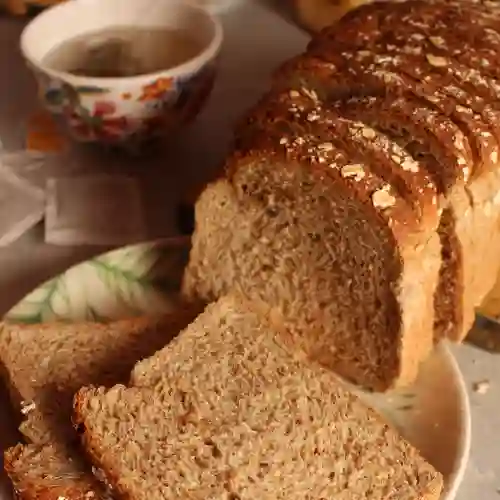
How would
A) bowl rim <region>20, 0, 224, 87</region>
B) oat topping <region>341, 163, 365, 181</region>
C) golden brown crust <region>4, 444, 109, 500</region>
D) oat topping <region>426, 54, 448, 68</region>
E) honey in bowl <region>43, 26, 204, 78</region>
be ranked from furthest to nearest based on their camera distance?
1. honey in bowl <region>43, 26, 204, 78</region>
2. bowl rim <region>20, 0, 224, 87</region>
3. oat topping <region>426, 54, 448, 68</region>
4. oat topping <region>341, 163, 365, 181</region>
5. golden brown crust <region>4, 444, 109, 500</region>

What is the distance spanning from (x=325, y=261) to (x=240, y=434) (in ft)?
0.84

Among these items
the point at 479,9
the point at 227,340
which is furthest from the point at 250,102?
the point at 227,340

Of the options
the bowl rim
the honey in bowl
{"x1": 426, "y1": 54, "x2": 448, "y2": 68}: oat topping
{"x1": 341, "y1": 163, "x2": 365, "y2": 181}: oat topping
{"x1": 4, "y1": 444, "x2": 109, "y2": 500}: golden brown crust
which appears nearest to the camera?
{"x1": 4, "y1": 444, "x2": 109, "y2": 500}: golden brown crust

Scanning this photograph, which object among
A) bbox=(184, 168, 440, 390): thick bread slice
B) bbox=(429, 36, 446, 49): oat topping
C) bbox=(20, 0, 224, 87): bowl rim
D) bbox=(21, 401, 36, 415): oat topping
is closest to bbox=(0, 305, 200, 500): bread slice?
bbox=(21, 401, 36, 415): oat topping

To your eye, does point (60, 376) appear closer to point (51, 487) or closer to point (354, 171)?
point (51, 487)

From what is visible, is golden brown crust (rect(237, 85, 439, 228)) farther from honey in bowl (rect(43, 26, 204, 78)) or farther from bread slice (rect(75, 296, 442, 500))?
honey in bowl (rect(43, 26, 204, 78))

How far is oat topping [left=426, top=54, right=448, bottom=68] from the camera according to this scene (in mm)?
1271

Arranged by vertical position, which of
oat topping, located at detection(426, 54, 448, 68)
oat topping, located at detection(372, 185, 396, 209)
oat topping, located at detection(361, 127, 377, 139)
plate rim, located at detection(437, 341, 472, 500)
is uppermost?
oat topping, located at detection(426, 54, 448, 68)

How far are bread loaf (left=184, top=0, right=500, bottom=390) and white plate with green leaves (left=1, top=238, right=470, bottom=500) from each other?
4 centimetres

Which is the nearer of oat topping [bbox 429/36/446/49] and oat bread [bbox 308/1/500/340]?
oat bread [bbox 308/1/500/340]

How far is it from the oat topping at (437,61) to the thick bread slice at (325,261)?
0.21 m

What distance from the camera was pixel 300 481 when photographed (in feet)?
3.59

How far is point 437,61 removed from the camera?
50.3 inches

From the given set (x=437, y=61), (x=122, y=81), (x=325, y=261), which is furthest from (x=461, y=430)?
(x=122, y=81)
